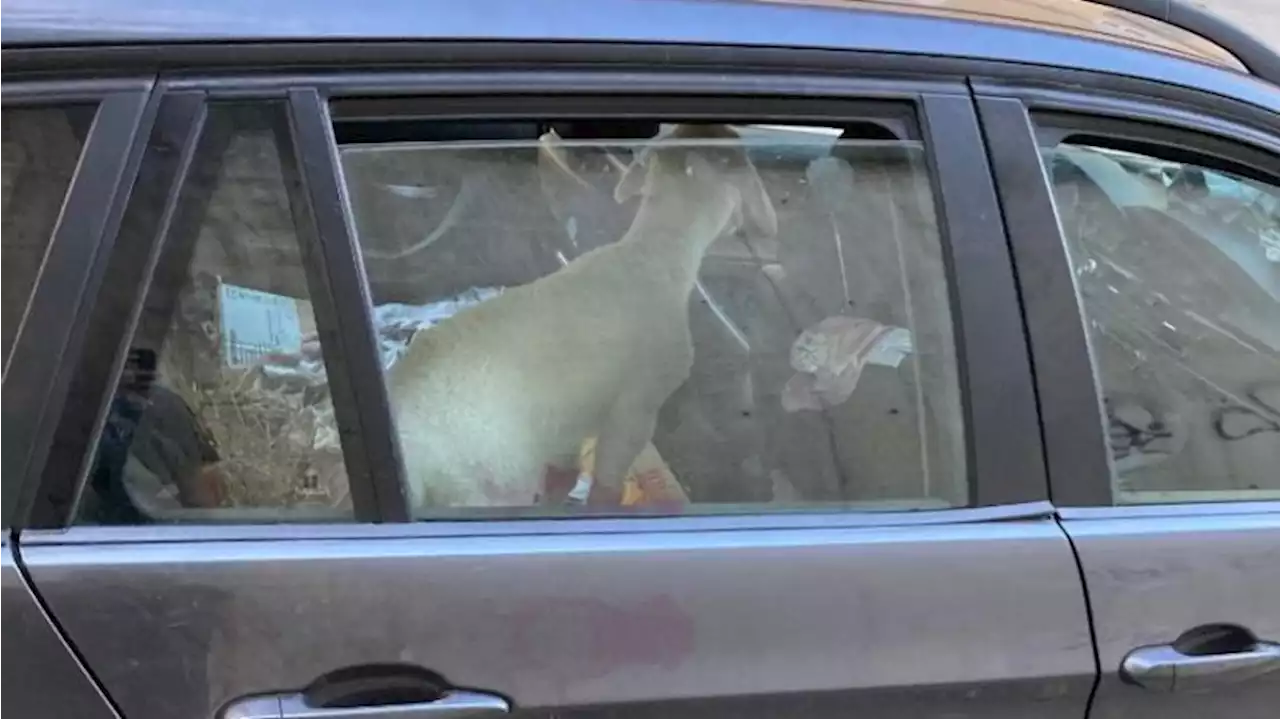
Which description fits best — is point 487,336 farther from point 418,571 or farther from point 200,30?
point 200,30

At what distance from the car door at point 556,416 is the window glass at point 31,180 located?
8 cm

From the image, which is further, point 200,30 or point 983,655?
point 983,655

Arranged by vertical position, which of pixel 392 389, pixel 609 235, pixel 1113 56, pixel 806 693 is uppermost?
pixel 1113 56

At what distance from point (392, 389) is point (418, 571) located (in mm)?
244

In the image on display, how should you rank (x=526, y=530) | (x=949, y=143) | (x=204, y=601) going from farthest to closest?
(x=949, y=143) → (x=526, y=530) → (x=204, y=601)

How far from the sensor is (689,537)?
67.1 inches

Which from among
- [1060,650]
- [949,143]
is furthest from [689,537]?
[949,143]

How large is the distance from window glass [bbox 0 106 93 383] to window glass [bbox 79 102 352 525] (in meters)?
0.13

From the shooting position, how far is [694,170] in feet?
6.16

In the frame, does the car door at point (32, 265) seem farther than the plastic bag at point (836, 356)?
No

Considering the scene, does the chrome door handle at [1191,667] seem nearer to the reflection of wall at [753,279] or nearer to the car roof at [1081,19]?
the reflection of wall at [753,279]

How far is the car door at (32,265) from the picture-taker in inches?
59.4

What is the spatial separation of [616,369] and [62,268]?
0.72 m

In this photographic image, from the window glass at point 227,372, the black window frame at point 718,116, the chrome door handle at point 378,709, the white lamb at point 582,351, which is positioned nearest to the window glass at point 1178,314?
the black window frame at point 718,116
